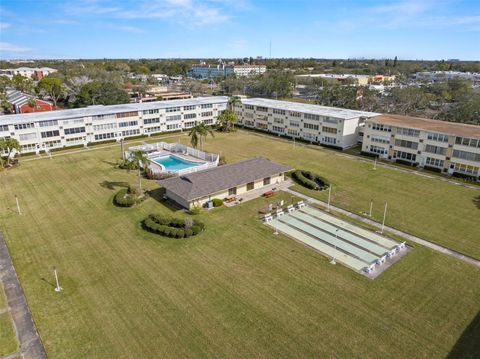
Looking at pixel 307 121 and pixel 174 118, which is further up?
pixel 307 121

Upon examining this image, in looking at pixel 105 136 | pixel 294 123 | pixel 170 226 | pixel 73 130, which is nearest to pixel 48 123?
pixel 73 130

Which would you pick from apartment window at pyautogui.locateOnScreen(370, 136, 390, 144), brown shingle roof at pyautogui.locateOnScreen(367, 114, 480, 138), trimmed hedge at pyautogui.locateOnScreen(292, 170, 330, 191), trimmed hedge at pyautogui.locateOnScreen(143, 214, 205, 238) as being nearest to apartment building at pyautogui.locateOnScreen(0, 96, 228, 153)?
trimmed hedge at pyautogui.locateOnScreen(143, 214, 205, 238)

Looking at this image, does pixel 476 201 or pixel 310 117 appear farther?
pixel 310 117

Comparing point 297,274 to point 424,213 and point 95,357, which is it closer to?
point 95,357

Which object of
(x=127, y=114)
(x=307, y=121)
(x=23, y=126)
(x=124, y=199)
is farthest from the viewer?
(x=127, y=114)

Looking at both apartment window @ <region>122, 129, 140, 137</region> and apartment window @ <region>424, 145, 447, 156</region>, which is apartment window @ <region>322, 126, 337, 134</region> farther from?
apartment window @ <region>122, 129, 140, 137</region>

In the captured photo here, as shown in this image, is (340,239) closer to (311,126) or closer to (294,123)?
(311,126)

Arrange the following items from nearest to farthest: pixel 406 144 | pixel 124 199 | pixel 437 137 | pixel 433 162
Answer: pixel 124 199
pixel 437 137
pixel 433 162
pixel 406 144

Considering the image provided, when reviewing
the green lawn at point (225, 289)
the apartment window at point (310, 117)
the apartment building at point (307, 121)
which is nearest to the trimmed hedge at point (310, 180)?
the green lawn at point (225, 289)
